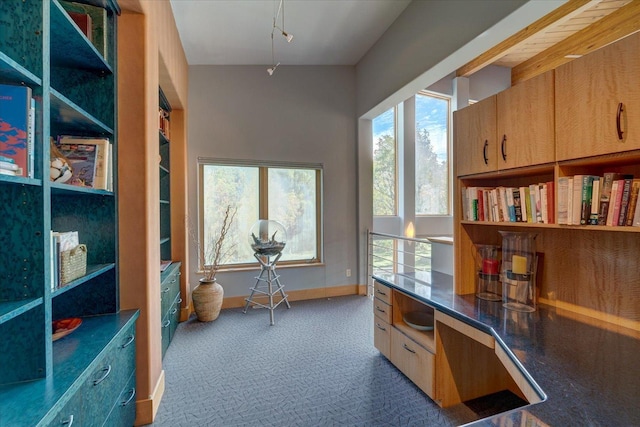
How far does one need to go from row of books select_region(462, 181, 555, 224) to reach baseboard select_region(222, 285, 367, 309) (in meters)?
2.61

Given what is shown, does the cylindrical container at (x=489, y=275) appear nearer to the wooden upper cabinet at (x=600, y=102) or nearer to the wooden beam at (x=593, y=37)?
the wooden upper cabinet at (x=600, y=102)

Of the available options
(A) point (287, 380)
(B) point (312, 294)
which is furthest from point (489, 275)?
(B) point (312, 294)

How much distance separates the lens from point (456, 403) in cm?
193

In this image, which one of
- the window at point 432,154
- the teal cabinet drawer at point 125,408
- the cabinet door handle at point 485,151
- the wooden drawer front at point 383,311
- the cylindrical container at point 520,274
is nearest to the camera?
the teal cabinet drawer at point 125,408

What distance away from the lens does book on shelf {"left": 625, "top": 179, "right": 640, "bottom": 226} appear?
48.7 inches

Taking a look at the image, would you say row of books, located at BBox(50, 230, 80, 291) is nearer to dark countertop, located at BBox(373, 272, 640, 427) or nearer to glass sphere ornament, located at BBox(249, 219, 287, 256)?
dark countertop, located at BBox(373, 272, 640, 427)

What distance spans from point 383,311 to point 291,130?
279 cm

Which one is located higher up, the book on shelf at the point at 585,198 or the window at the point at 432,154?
the window at the point at 432,154

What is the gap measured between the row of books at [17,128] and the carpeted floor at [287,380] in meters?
1.69

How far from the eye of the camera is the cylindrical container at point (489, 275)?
6.51 feet

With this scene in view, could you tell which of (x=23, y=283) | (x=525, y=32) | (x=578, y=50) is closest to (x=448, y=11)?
(x=525, y=32)

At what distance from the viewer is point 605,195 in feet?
4.38

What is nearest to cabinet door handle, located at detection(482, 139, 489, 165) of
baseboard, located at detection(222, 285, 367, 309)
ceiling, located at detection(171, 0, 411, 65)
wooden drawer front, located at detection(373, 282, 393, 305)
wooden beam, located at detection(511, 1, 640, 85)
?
wooden drawer front, located at detection(373, 282, 393, 305)

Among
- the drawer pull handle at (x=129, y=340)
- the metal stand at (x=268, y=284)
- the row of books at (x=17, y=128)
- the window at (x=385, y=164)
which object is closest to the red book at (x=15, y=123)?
the row of books at (x=17, y=128)
